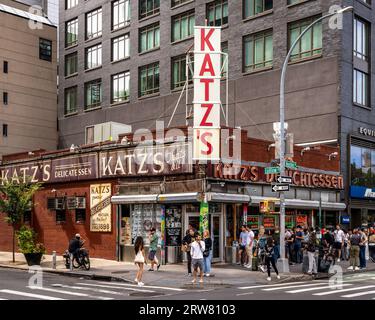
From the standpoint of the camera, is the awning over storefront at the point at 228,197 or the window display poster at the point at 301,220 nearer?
the awning over storefront at the point at 228,197

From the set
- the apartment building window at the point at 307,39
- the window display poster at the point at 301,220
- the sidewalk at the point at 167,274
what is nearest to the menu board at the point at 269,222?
the window display poster at the point at 301,220

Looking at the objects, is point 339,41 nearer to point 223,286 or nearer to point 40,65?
point 223,286

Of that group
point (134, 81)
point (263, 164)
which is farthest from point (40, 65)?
point (263, 164)

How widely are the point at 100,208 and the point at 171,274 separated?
344 inches

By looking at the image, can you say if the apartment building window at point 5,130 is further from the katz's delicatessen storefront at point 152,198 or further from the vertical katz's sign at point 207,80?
the vertical katz's sign at point 207,80

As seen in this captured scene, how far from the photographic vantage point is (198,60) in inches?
1125

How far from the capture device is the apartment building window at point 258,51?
4031cm

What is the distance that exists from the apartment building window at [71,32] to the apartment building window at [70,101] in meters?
4.51

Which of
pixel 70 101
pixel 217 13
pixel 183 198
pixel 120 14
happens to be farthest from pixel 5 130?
pixel 183 198

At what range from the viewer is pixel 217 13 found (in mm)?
43938

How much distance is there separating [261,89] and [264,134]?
3.18 m

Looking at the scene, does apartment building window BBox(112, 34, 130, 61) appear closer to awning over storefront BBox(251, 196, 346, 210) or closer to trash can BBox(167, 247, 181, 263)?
awning over storefront BBox(251, 196, 346, 210)

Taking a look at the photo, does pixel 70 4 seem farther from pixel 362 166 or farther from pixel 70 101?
pixel 362 166

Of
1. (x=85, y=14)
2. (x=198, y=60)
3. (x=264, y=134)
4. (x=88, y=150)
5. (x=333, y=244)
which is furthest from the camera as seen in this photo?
(x=85, y=14)
